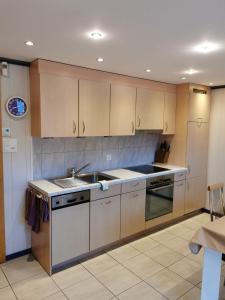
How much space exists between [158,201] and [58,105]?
2.00m

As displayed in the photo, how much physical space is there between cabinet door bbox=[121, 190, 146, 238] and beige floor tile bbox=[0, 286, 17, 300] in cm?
141

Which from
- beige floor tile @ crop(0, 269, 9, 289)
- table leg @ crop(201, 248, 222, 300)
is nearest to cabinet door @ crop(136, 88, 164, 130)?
table leg @ crop(201, 248, 222, 300)

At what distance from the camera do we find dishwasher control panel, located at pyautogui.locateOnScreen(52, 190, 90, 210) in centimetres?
245

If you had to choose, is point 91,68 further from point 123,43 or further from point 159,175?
point 159,175

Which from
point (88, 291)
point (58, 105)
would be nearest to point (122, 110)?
point (58, 105)

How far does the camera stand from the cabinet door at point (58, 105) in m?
2.54

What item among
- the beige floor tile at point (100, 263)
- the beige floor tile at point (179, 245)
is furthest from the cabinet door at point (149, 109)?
the beige floor tile at point (100, 263)

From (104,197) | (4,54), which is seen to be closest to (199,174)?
(104,197)

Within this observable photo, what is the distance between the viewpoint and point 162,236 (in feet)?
11.2

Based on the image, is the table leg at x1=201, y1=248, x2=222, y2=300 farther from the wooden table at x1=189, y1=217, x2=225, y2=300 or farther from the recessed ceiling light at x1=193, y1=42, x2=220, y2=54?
the recessed ceiling light at x1=193, y1=42, x2=220, y2=54

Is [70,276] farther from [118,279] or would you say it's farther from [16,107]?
[16,107]

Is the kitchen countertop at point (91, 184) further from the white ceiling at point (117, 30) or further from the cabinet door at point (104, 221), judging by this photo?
the white ceiling at point (117, 30)

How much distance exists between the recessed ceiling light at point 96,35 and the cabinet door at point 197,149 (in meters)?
2.49

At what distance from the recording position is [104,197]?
9.34ft
